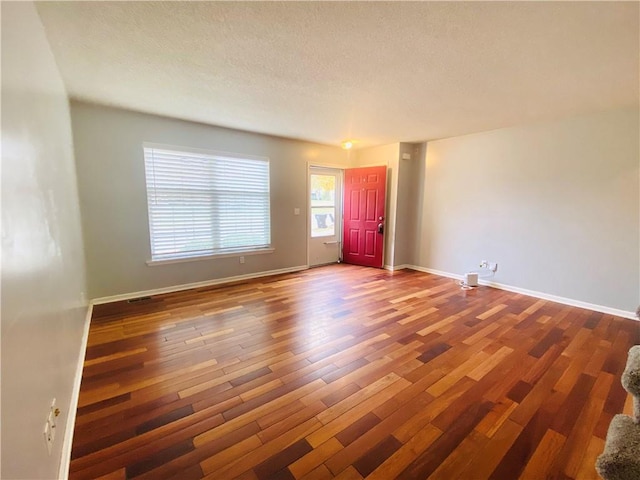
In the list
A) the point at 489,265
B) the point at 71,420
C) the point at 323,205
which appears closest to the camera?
the point at 71,420

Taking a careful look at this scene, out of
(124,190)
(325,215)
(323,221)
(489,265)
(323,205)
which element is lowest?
(489,265)

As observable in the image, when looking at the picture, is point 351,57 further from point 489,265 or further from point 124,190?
point 489,265

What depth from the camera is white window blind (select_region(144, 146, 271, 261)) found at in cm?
383

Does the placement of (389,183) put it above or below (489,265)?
above

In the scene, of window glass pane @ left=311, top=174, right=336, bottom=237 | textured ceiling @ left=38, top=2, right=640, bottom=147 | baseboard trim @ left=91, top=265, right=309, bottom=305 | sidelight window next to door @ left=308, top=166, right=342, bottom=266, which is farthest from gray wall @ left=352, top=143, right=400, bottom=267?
textured ceiling @ left=38, top=2, right=640, bottom=147

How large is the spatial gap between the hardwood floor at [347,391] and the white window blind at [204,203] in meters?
1.06

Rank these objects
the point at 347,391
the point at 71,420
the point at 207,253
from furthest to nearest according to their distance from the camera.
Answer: the point at 207,253 → the point at 347,391 → the point at 71,420

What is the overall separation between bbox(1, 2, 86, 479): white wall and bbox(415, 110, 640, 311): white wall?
4924 millimetres

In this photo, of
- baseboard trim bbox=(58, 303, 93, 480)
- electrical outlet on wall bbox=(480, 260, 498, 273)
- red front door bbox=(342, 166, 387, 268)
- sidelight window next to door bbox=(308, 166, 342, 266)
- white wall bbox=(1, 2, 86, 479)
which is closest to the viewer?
white wall bbox=(1, 2, 86, 479)

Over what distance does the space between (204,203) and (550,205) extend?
4750mm

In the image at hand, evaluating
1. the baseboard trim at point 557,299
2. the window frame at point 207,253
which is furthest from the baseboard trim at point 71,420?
the baseboard trim at point 557,299

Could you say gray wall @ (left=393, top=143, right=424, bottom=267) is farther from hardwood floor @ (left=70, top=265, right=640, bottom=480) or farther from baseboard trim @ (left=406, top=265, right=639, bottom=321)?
hardwood floor @ (left=70, top=265, right=640, bottom=480)

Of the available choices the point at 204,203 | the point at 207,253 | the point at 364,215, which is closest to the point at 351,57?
the point at 204,203

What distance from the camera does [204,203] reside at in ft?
13.8
